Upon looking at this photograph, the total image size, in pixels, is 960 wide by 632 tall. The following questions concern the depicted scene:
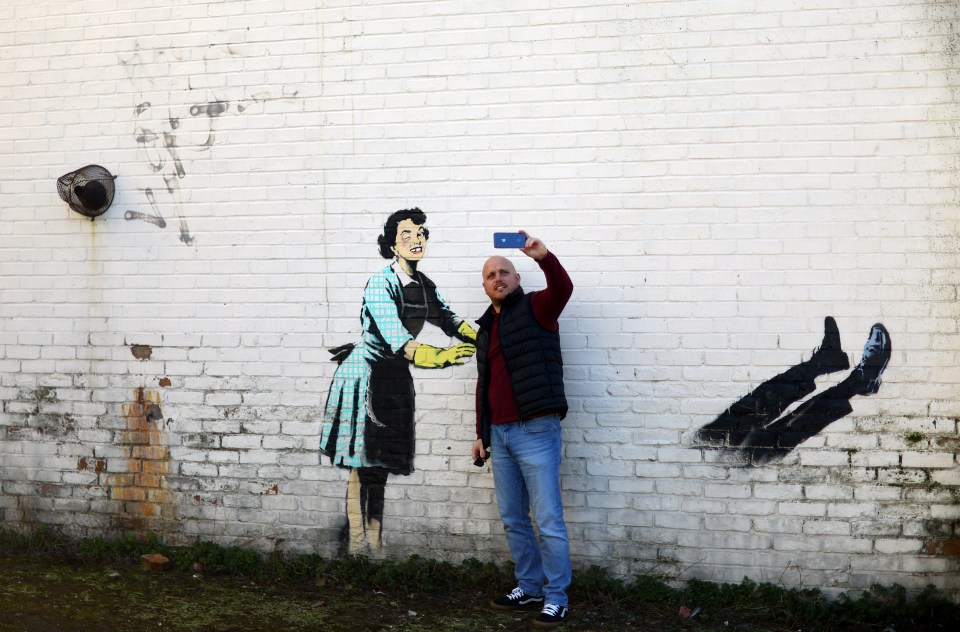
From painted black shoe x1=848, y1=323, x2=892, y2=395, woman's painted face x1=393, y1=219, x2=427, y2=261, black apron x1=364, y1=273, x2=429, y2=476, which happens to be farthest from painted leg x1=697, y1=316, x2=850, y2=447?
woman's painted face x1=393, y1=219, x2=427, y2=261

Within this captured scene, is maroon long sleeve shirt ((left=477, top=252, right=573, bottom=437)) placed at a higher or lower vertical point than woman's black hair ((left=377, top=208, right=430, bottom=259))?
lower

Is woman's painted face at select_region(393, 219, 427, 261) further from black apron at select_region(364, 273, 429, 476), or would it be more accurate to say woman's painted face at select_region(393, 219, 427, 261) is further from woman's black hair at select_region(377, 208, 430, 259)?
black apron at select_region(364, 273, 429, 476)

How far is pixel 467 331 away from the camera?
14.9 feet

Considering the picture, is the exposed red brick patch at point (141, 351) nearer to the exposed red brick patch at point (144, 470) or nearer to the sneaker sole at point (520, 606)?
the exposed red brick patch at point (144, 470)

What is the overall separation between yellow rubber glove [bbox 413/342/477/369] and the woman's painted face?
2.03 feet

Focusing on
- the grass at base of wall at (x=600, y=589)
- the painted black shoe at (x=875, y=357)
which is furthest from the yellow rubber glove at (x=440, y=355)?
the painted black shoe at (x=875, y=357)

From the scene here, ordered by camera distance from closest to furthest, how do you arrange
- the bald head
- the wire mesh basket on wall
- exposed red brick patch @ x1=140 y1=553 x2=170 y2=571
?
the bald head, exposed red brick patch @ x1=140 y1=553 x2=170 y2=571, the wire mesh basket on wall

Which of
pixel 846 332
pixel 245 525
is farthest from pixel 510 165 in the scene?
pixel 245 525

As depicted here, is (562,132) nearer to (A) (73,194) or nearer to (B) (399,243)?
(B) (399,243)

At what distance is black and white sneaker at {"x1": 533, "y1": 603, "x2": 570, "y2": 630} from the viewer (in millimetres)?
3842

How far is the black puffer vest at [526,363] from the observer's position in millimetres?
3893

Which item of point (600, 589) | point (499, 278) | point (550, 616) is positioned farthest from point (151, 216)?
point (600, 589)

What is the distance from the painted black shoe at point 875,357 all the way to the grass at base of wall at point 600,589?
119 centimetres

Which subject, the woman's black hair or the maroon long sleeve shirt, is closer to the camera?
the maroon long sleeve shirt
